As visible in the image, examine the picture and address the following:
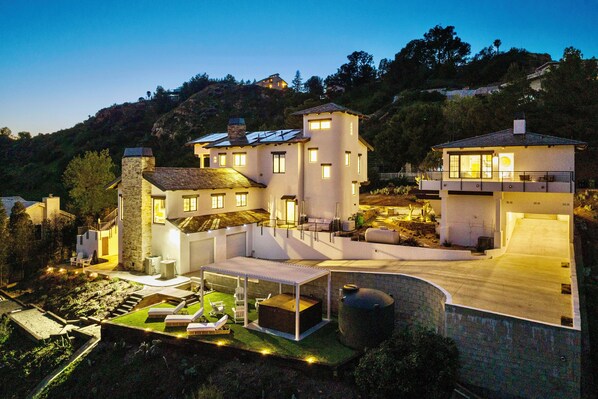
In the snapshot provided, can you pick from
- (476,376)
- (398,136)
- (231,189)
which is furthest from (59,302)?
(398,136)

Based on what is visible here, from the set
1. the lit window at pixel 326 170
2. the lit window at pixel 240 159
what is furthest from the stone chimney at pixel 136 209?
the lit window at pixel 326 170

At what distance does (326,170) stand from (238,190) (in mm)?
6090

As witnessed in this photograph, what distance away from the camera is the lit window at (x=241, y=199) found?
85.0 ft

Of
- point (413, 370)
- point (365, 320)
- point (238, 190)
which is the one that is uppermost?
point (238, 190)

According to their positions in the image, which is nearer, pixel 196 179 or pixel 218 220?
pixel 218 220

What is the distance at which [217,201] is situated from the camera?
24.6 metres

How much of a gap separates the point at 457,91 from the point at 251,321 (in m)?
57.5

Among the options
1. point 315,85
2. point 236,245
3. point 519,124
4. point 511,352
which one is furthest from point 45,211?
point 315,85

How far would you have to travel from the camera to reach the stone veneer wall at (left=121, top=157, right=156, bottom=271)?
22.0 metres

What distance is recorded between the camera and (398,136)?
41.0 metres

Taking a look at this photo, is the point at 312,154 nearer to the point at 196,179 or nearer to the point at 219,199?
the point at 219,199

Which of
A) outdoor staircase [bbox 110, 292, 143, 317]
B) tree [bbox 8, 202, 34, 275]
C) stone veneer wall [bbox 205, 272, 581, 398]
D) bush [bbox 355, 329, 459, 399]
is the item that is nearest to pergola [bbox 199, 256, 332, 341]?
bush [bbox 355, 329, 459, 399]

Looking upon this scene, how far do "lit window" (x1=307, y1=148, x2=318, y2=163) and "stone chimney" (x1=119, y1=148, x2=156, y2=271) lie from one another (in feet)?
33.0

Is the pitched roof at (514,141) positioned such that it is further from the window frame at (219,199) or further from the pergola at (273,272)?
the window frame at (219,199)
